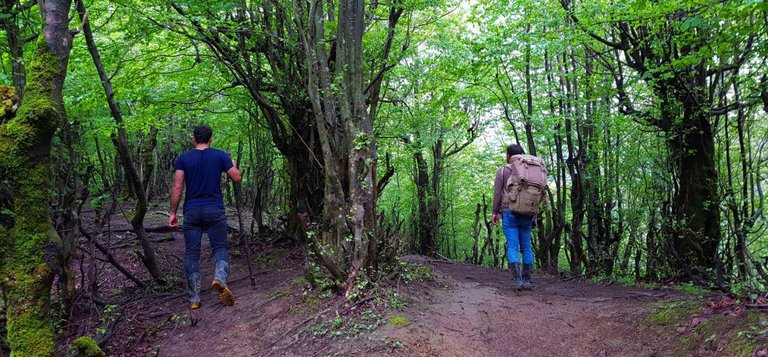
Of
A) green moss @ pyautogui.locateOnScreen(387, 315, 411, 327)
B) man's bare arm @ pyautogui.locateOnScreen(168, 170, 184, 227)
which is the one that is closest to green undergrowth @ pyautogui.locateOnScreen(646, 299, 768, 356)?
green moss @ pyautogui.locateOnScreen(387, 315, 411, 327)

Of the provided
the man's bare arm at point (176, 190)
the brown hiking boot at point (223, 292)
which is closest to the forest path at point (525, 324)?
the brown hiking boot at point (223, 292)

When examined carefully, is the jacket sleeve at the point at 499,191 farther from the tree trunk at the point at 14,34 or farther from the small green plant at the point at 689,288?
the tree trunk at the point at 14,34

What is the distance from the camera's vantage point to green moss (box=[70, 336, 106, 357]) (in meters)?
3.94

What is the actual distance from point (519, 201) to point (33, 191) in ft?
16.2

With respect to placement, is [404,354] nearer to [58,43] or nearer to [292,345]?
[292,345]

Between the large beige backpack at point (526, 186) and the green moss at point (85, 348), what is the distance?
476cm

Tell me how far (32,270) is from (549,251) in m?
8.28

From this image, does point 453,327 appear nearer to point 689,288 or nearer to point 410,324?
point 410,324

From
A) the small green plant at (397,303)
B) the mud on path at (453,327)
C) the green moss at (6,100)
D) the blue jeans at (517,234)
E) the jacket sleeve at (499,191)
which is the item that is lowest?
the mud on path at (453,327)

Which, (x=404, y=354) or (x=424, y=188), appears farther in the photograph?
(x=424, y=188)

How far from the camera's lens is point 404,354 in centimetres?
357

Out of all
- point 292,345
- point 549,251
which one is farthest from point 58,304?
point 549,251

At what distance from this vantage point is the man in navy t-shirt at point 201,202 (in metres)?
5.04

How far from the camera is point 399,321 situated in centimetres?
405
